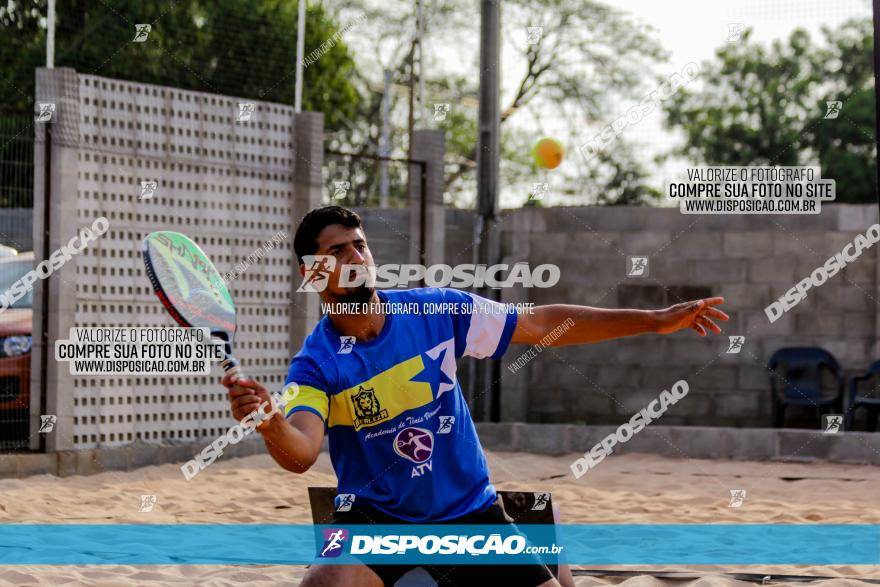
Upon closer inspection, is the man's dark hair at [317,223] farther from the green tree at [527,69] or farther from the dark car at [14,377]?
the green tree at [527,69]

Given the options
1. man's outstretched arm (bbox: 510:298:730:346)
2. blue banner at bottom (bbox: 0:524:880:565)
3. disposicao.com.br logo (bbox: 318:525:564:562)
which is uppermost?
man's outstretched arm (bbox: 510:298:730:346)

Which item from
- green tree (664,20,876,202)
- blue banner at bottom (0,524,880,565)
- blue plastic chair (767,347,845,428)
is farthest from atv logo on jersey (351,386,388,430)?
green tree (664,20,876,202)

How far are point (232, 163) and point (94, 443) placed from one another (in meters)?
2.89

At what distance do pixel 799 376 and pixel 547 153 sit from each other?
5736mm

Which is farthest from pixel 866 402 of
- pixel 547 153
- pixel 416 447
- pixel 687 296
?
pixel 416 447

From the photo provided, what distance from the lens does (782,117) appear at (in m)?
31.1

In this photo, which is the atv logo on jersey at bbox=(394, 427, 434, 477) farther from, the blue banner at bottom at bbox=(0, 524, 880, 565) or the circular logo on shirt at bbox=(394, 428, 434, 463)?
the blue banner at bottom at bbox=(0, 524, 880, 565)

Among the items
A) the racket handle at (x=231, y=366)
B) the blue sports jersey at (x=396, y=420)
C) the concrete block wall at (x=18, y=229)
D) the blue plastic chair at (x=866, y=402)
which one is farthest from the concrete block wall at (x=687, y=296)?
the racket handle at (x=231, y=366)

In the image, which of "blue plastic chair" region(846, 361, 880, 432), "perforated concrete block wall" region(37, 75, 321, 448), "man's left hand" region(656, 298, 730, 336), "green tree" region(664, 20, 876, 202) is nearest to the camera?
"man's left hand" region(656, 298, 730, 336)

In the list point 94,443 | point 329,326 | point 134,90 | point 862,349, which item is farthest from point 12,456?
point 862,349

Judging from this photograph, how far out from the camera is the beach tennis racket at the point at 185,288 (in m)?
3.75

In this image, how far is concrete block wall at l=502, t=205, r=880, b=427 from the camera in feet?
38.9

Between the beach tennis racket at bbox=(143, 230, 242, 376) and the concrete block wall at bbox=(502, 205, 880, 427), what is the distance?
28.7 ft

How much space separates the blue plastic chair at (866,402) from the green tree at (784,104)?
61.3 feet
